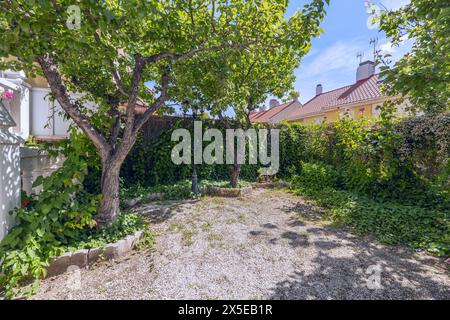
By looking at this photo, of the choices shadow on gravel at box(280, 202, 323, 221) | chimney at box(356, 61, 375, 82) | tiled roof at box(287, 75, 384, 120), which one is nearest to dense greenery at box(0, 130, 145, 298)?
shadow on gravel at box(280, 202, 323, 221)

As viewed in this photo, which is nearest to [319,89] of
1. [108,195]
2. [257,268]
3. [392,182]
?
[392,182]

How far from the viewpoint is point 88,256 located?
9.56ft

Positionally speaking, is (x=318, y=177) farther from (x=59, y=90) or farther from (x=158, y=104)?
(x=59, y=90)

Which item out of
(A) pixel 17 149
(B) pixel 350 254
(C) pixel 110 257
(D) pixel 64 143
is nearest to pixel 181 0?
(D) pixel 64 143

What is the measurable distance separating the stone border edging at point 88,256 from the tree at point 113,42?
53 centimetres

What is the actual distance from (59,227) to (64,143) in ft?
4.91

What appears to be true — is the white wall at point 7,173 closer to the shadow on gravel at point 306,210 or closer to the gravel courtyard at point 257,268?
the gravel courtyard at point 257,268

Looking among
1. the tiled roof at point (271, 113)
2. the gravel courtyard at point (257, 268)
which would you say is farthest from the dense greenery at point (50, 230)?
the tiled roof at point (271, 113)

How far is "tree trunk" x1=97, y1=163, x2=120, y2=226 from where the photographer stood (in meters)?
3.46

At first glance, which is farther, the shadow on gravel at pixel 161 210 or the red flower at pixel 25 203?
the shadow on gravel at pixel 161 210

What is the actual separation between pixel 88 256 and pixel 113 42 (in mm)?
3325

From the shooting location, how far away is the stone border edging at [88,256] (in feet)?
8.91

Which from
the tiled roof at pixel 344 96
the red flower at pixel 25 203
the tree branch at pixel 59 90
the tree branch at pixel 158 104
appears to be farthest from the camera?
the tiled roof at pixel 344 96
